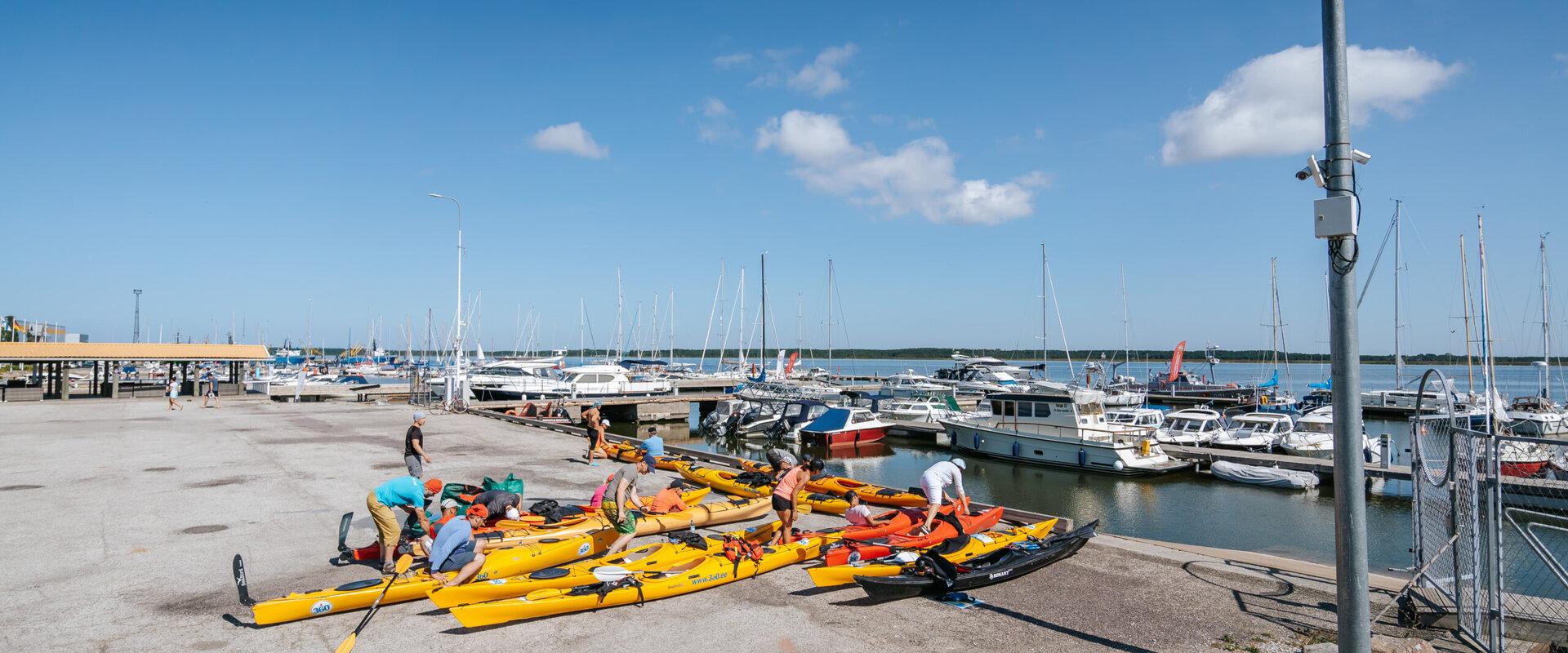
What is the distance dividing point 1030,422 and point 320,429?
25481mm

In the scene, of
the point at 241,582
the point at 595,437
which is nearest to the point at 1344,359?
the point at 241,582

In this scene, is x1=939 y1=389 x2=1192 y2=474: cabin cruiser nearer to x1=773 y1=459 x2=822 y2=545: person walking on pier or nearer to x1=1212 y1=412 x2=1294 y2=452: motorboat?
x1=1212 y1=412 x2=1294 y2=452: motorboat

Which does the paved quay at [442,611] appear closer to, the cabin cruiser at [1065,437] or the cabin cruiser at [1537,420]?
the cabin cruiser at [1065,437]

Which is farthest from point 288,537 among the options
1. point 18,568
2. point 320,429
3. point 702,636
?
point 320,429

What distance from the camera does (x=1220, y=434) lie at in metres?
32.2

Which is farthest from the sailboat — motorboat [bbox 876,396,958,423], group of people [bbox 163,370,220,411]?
group of people [bbox 163,370,220,411]

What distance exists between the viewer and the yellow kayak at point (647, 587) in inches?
320

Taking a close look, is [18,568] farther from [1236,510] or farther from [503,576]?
[1236,510]

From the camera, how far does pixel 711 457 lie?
21312 mm

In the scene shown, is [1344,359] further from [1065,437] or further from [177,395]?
[177,395]

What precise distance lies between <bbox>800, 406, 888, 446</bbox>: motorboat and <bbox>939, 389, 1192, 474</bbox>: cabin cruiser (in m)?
5.32

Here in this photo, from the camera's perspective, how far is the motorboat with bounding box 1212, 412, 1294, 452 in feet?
102

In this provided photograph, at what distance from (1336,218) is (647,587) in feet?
23.7

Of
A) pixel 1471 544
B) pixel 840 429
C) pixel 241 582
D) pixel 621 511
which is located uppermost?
pixel 1471 544
